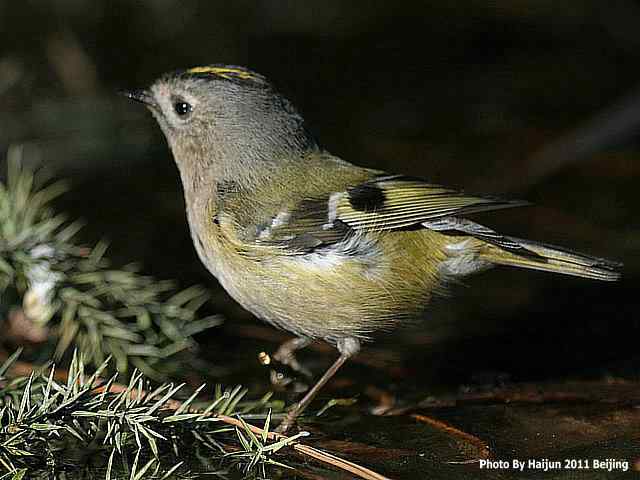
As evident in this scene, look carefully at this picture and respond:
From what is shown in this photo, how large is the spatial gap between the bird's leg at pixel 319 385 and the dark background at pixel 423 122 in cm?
18

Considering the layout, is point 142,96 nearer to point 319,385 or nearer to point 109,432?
point 319,385

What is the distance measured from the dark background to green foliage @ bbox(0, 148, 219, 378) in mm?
196

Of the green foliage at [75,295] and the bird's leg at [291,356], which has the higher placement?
the green foliage at [75,295]

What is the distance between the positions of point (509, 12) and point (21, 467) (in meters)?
3.86

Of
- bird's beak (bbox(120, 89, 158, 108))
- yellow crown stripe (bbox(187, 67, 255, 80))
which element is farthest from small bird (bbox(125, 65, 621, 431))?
bird's beak (bbox(120, 89, 158, 108))

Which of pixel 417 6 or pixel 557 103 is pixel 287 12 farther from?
pixel 557 103

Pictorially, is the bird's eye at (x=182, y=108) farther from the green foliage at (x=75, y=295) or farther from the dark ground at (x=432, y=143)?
the dark ground at (x=432, y=143)

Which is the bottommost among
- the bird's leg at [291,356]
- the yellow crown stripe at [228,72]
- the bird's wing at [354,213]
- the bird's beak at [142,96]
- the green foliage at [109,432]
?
Answer: the bird's leg at [291,356]

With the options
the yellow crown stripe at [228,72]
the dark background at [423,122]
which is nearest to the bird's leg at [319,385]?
the dark background at [423,122]

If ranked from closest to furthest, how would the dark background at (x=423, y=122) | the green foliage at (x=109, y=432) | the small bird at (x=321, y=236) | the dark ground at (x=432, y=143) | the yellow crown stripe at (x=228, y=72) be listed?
the green foliage at (x=109, y=432)
the small bird at (x=321, y=236)
the dark ground at (x=432, y=143)
the yellow crown stripe at (x=228, y=72)
the dark background at (x=423, y=122)

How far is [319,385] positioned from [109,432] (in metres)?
Answer: 0.55

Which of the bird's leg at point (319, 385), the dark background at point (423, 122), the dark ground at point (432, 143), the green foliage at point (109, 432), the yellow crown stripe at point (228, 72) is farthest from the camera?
the dark background at point (423, 122)

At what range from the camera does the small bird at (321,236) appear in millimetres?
2059

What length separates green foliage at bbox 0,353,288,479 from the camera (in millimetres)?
1589
